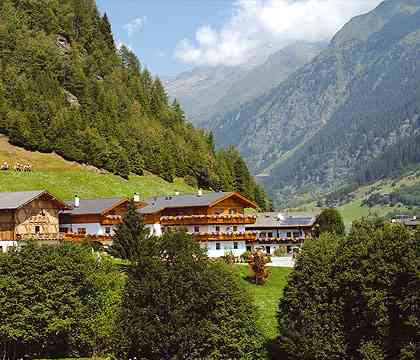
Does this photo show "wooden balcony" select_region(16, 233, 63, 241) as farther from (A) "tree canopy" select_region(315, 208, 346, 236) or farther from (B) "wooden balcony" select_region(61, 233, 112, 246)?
(A) "tree canopy" select_region(315, 208, 346, 236)

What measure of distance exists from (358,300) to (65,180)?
8026 centimetres

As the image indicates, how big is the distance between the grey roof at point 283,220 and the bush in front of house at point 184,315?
217ft

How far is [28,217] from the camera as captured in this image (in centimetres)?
8069

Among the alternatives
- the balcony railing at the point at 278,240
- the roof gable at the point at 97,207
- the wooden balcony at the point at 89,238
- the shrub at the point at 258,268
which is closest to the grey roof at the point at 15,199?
the wooden balcony at the point at 89,238

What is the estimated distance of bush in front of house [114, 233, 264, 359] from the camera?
→ 4297 centimetres

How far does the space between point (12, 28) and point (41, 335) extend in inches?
4692

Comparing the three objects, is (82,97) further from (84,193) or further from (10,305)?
(10,305)

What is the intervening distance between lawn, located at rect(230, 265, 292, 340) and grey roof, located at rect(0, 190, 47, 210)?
84.8 ft

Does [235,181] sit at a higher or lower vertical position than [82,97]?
lower

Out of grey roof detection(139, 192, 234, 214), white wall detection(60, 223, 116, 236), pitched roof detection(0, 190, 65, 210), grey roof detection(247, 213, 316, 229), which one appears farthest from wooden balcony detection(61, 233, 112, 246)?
grey roof detection(247, 213, 316, 229)

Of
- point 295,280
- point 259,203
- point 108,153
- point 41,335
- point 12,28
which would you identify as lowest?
point 41,335

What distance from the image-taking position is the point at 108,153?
13112 cm

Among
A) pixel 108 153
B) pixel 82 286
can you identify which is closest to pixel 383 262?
pixel 82 286

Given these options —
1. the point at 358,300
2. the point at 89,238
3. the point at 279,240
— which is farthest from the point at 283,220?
the point at 358,300
